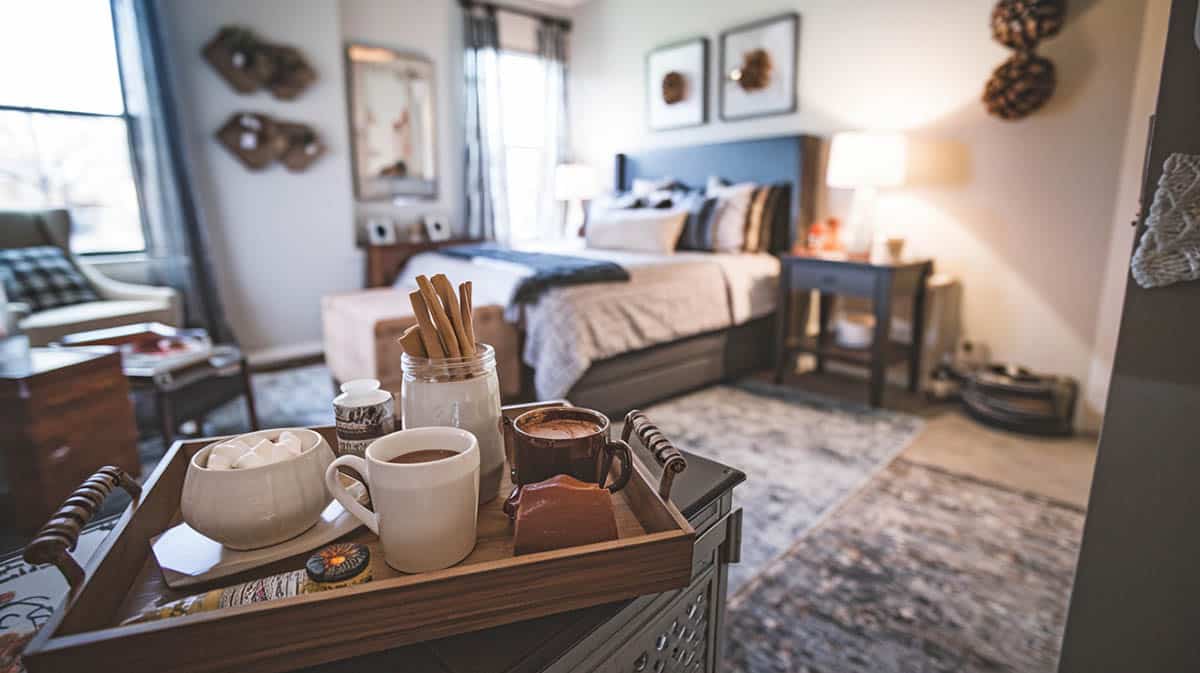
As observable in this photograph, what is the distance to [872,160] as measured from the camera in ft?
9.98

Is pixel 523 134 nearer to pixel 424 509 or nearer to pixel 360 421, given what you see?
pixel 360 421

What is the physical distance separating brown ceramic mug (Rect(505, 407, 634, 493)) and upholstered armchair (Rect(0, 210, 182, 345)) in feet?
9.18

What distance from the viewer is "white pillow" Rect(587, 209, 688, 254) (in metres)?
3.74

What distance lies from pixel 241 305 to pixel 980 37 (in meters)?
4.51

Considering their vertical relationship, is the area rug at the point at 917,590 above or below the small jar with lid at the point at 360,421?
below

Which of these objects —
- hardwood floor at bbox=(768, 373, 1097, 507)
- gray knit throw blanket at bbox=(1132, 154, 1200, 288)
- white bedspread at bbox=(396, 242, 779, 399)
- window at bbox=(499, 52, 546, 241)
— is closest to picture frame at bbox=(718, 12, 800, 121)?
white bedspread at bbox=(396, 242, 779, 399)

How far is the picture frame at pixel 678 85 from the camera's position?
14.1 feet

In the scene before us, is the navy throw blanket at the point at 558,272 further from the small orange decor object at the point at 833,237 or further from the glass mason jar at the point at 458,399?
the glass mason jar at the point at 458,399

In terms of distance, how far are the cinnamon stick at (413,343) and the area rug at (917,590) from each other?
1.14 meters

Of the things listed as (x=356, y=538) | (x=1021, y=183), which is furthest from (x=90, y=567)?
(x=1021, y=183)

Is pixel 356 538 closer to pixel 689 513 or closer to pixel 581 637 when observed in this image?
pixel 581 637

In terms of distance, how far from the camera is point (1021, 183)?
2.93 meters

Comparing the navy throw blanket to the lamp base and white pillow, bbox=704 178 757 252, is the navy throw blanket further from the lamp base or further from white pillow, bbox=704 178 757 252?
the lamp base

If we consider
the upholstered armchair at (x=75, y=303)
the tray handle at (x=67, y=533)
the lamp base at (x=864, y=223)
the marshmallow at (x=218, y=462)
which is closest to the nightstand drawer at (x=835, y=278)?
the lamp base at (x=864, y=223)
